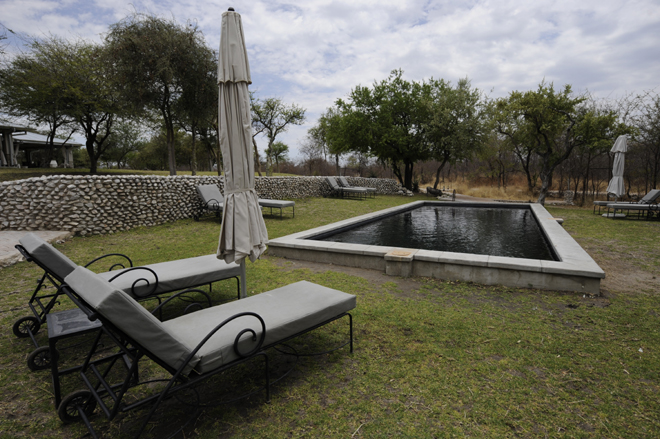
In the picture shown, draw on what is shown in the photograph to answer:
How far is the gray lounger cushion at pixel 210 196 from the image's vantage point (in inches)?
374

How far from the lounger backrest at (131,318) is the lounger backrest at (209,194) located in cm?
823

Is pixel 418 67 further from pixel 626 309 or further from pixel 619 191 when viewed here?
pixel 626 309

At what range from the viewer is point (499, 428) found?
190 centimetres

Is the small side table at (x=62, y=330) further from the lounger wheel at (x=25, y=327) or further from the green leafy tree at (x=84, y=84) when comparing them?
the green leafy tree at (x=84, y=84)

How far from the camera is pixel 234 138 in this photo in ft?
9.93

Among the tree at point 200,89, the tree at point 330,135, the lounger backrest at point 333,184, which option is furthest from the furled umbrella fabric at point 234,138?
the tree at point 330,135

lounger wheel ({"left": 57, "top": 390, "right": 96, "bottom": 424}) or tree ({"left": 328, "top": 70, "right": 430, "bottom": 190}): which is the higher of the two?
tree ({"left": 328, "top": 70, "right": 430, "bottom": 190})

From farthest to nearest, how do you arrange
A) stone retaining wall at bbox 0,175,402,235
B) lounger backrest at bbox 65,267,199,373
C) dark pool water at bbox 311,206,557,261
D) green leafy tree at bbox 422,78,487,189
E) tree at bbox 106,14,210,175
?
green leafy tree at bbox 422,78,487,189
tree at bbox 106,14,210,175
stone retaining wall at bbox 0,175,402,235
dark pool water at bbox 311,206,557,261
lounger backrest at bbox 65,267,199,373

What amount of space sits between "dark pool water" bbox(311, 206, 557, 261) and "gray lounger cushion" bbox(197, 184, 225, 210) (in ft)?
13.4

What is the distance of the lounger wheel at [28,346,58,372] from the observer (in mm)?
2459

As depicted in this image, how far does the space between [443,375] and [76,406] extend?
2.50 meters

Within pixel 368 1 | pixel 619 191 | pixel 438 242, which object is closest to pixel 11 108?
pixel 368 1

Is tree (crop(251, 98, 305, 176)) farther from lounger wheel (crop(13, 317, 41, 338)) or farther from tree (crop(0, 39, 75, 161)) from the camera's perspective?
lounger wheel (crop(13, 317, 41, 338))

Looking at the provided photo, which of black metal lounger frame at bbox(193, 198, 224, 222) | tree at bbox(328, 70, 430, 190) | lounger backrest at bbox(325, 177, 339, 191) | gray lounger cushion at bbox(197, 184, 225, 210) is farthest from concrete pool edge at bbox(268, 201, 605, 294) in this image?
tree at bbox(328, 70, 430, 190)
